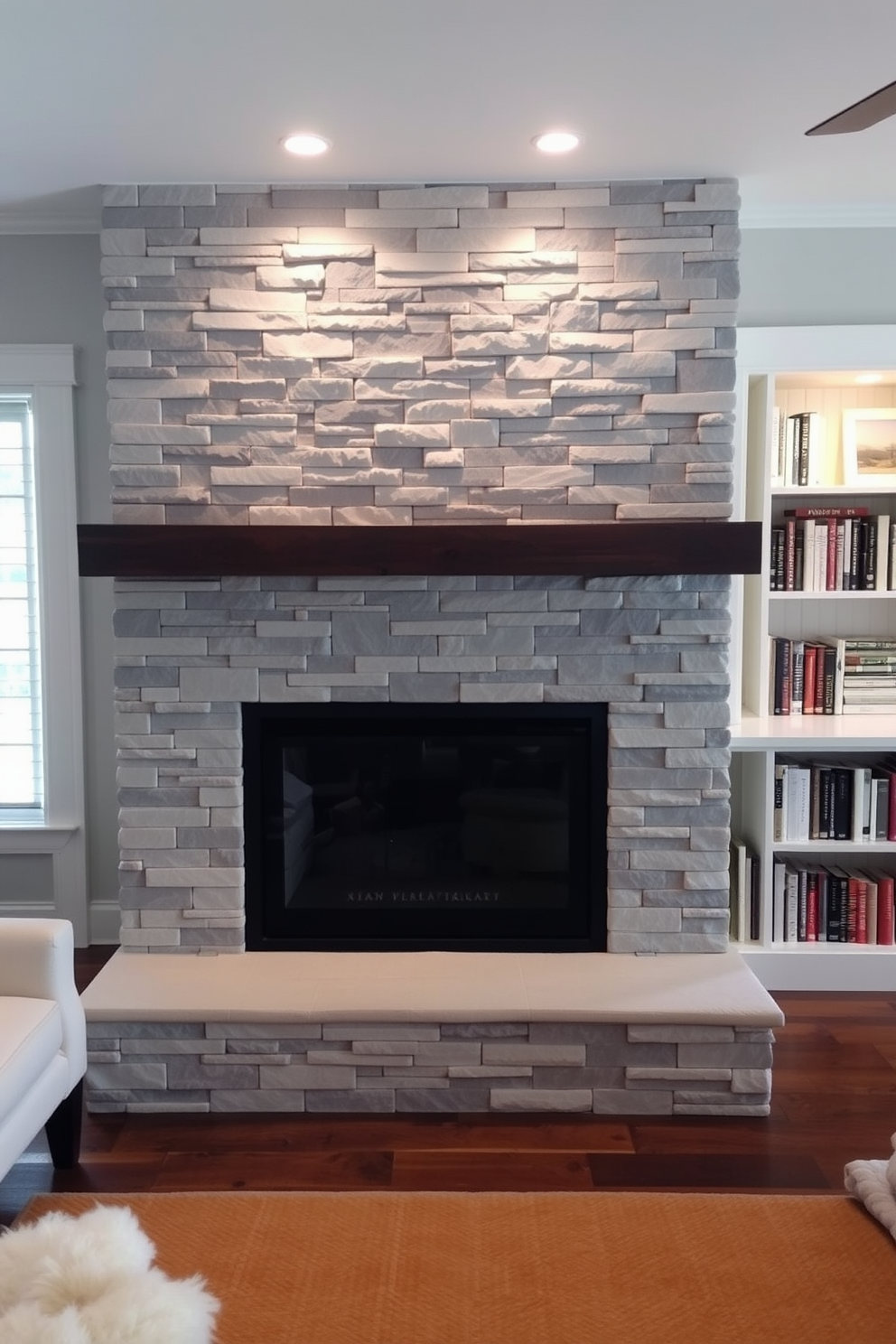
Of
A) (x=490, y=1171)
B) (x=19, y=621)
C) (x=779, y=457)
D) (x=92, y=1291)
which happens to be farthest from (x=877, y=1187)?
(x=19, y=621)

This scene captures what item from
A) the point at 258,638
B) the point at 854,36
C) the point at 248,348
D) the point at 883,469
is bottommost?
the point at 258,638

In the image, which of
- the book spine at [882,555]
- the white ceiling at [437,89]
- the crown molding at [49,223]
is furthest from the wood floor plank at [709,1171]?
the crown molding at [49,223]

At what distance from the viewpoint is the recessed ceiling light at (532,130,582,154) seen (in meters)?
2.69

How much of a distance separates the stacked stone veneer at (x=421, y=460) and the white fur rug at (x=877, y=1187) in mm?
1291

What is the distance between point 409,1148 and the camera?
262 centimetres

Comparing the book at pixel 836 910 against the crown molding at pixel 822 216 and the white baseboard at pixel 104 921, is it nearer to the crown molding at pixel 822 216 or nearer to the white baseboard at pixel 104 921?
the crown molding at pixel 822 216

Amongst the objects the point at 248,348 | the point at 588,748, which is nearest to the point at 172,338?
the point at 248,348

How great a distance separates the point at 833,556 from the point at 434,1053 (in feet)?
6.78

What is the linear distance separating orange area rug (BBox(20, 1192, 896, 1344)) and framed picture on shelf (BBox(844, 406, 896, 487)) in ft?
8.13

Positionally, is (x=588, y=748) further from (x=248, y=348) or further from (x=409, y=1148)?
(x=248, y=348)

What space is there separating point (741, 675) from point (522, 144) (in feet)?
6.08

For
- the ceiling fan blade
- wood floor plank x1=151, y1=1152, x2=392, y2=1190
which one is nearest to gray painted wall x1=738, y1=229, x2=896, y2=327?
the ceiling fan blade

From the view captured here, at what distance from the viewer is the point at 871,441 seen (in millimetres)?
→ 3646

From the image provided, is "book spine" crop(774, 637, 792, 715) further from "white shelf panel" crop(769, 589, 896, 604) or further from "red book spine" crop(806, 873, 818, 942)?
"red book spine" crop(806, 873, 818, 942)
